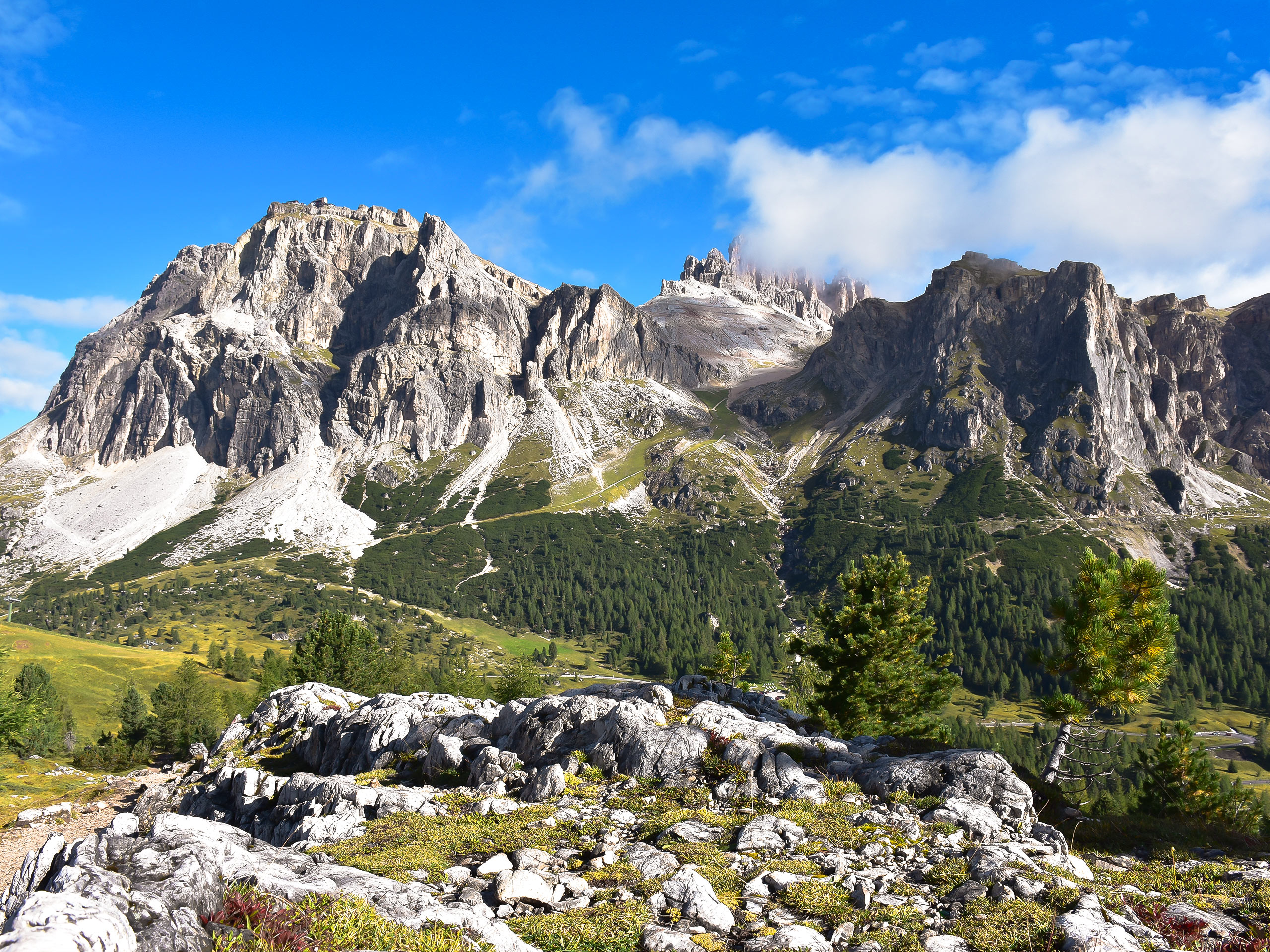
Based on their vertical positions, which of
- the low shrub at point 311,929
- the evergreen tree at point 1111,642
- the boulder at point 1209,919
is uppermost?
the evergreen tree at point 1111,642

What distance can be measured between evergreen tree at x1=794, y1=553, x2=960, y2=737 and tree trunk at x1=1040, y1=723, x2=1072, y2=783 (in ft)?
46.6

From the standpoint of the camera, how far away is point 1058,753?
2702 cm

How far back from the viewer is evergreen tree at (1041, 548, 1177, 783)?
26.0 meters

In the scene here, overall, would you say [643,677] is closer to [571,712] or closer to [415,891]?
[571,712]

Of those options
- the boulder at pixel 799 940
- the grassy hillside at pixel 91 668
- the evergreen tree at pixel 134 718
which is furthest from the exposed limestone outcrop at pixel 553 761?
the grassy hillside at pixel 91 668

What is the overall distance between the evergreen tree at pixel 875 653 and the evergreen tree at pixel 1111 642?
48.1ft

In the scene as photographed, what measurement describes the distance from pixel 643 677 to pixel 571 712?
167703 millimetres

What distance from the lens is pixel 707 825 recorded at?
18.7m

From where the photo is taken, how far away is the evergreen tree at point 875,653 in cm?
4241

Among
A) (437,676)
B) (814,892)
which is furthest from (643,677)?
(814,892)

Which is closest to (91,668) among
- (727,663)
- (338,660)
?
(338,660)

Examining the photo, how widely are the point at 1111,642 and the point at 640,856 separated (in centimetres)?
2189

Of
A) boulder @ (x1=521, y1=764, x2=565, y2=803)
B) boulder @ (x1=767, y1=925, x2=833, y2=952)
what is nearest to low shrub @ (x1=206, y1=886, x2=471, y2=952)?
boulder @ (x1=767, y1=925, x2=833, y2=952)

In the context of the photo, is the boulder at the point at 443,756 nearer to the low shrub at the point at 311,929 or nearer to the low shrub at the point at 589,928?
the low shrub at the point at 589,928
